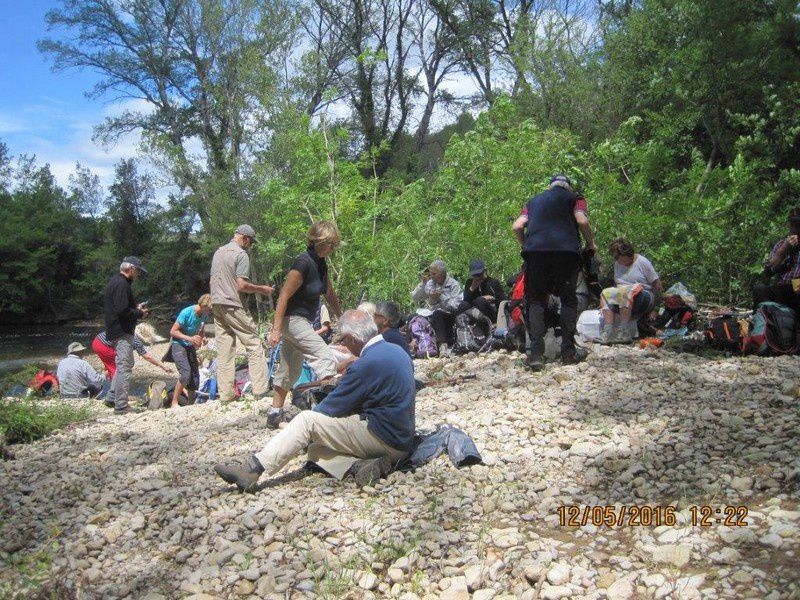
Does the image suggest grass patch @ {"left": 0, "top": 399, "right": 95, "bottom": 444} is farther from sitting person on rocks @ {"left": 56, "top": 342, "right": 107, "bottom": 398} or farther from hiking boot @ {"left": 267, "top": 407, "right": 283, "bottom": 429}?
hiking boot @ {"left": 267, "top": 407, "right": 283, "bottom": 429}

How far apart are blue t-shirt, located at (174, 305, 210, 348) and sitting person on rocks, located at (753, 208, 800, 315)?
718cm

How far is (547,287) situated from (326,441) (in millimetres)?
3185

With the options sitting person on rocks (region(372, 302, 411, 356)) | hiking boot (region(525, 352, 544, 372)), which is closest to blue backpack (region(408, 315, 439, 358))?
hiking boot (region(525, 352, 544, 372))

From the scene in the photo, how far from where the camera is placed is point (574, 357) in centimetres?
720

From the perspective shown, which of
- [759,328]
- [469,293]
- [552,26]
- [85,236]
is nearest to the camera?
[759,328]

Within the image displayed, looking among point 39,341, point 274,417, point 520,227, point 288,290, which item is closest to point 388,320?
point 288,290

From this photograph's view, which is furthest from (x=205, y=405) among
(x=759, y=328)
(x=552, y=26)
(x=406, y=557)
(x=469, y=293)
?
(x=552, y=26)

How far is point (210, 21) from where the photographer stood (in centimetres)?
2939

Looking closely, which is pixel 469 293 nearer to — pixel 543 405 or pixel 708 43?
pixel 543 405

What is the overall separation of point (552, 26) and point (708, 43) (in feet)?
27.8

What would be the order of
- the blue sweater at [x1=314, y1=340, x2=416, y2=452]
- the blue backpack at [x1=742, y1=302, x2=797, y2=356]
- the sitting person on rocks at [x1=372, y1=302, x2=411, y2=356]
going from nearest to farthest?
the blue sweater at [x1=314, y1=340, x2=416, y2=452] → the sitting person on rocks at [x1=372, y1=302, x2=411, y2=356] → the blue backpack at [x1=742, y1=302, x2=797, y2=356]

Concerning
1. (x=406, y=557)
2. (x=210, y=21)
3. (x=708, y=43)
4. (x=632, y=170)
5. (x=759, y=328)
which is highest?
(x=210, y=21)

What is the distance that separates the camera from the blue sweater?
4492 mm

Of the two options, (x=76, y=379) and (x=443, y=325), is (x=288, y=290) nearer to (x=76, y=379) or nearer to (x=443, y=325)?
(x=443, y=325)
